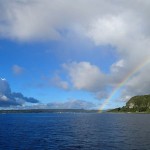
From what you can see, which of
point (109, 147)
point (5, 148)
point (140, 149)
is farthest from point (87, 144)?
point (5, 148)

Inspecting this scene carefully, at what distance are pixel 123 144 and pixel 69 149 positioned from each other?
57.3ft

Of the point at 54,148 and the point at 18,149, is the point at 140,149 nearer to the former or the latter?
the point at 54,148

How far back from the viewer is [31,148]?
3174 inches

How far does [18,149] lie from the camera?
79.2 m

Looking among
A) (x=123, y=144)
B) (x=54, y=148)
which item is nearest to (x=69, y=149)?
(x=54, y=148)

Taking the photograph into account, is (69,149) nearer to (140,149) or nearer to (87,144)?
(87,144)

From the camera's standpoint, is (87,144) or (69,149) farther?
(87,144)

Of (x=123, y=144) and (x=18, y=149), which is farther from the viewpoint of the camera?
(x=123, y=144)

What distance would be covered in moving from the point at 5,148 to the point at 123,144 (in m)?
33.9

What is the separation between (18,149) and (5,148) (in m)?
5.21

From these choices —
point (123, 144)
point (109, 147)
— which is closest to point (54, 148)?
point (109, 147)

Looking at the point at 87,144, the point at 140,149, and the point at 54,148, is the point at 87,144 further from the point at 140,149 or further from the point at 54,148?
the point at 140,149

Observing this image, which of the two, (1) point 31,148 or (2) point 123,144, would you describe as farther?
(2) point 123,144

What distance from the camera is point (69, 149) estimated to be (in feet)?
262
